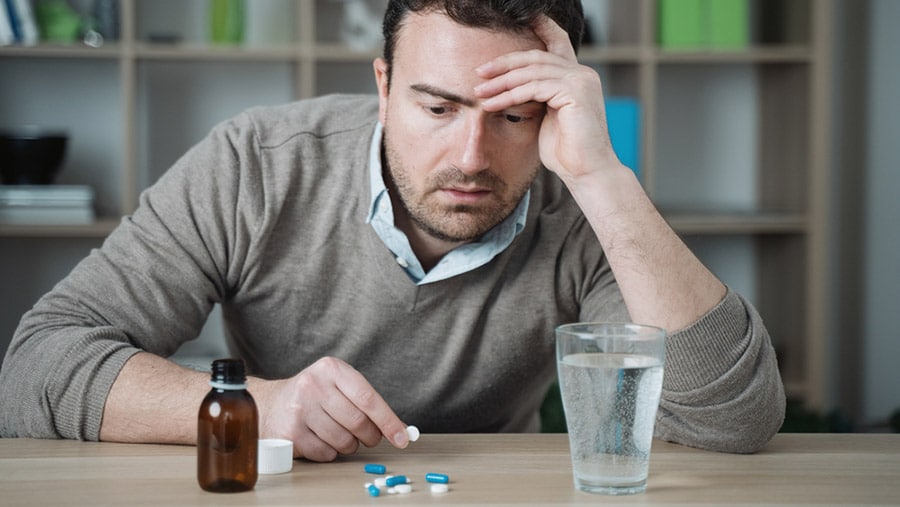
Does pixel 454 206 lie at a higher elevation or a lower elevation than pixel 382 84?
lower

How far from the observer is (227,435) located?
106 centimetres

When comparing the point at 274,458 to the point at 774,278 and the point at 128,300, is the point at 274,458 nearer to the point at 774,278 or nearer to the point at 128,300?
the point at 128,300

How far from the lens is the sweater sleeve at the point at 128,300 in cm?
135

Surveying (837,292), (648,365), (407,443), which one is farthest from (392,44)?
(837,292)

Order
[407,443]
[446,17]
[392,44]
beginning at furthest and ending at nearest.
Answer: [392,44], [446,17], [407,443]

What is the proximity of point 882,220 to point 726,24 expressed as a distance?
31.5 inches

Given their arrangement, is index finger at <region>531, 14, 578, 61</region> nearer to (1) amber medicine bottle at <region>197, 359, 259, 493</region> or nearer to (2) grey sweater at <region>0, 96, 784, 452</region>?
(2) grey sweater at <region>0, 96, 784, 452</region>

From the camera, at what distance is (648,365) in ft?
3.50

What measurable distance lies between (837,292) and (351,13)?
71.5 inches

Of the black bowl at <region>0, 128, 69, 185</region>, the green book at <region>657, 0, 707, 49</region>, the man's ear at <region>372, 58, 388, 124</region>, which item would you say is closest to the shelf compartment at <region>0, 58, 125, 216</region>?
the black bowl at <region>0, 128, 69, 185</region>

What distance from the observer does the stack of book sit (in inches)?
124

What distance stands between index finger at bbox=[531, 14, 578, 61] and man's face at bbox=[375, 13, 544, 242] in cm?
2

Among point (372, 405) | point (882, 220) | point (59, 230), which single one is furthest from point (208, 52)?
point (372, 405)

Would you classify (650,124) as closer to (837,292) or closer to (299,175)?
(837,292)
